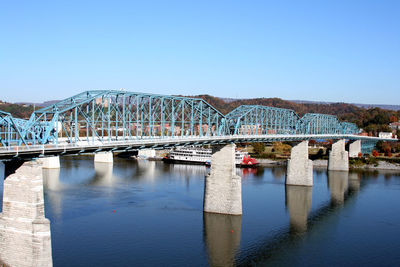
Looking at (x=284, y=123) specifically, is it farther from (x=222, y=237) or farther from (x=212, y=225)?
(x=222, y=237)

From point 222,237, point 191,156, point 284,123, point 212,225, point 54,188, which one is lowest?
point 222,237

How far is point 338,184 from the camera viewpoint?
5606 cm

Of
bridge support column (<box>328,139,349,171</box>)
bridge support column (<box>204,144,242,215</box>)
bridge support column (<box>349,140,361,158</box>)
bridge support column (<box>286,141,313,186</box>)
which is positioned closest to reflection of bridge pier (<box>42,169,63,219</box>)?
bridge support column (<box>204,144,242,215</box>)

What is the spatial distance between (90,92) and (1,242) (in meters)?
10.5

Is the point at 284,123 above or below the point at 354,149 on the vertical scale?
above

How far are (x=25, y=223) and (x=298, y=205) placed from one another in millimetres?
27089

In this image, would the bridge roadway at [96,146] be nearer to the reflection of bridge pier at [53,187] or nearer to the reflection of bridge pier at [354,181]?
the reflection of bridge pier at [53,187]

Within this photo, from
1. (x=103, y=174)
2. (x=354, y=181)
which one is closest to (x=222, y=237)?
(x=103, y=174)

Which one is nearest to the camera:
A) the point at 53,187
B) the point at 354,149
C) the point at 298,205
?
the point at 298,205

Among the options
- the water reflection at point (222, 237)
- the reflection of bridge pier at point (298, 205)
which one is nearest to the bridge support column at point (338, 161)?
the reflection of bridge pier at point (298, 205)

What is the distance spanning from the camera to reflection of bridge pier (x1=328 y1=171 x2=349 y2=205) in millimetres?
46125

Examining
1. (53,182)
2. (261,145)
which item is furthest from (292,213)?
(261,145)

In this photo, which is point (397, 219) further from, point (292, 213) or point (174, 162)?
point (174, 162)

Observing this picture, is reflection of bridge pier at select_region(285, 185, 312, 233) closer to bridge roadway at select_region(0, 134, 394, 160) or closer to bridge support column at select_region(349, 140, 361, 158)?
bridge roadway at select_region(0, 134, 394, 160)
